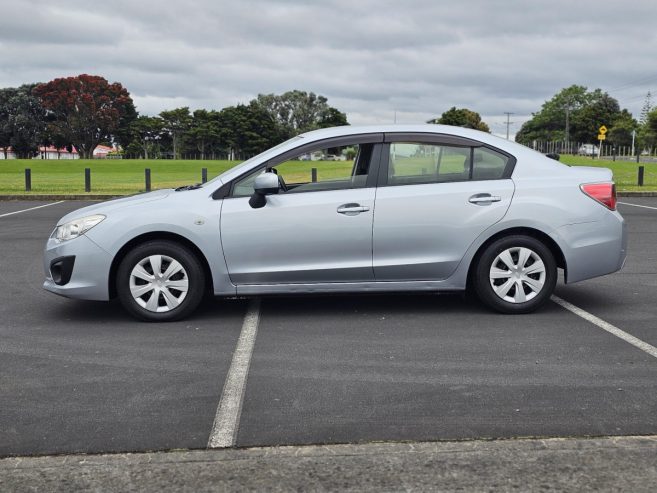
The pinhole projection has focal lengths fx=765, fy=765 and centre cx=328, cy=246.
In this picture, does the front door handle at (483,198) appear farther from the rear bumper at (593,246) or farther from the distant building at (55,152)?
the distant building at (55,152)

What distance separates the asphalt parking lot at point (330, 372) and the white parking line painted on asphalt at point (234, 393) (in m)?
0.05

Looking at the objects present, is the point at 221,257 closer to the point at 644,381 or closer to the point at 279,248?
the point at 279,248

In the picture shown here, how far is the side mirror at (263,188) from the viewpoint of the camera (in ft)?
19.5

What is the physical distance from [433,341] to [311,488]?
260 cm

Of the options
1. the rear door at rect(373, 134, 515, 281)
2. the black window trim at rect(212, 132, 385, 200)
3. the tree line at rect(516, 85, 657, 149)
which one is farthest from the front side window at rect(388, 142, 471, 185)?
the tree line at rect(516, 85, 657, 149)

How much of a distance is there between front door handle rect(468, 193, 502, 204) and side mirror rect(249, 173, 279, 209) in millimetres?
1583

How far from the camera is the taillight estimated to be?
6332 millimetres

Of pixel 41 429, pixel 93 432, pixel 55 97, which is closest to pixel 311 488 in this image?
pixel 93 432

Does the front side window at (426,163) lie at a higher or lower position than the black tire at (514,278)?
higher

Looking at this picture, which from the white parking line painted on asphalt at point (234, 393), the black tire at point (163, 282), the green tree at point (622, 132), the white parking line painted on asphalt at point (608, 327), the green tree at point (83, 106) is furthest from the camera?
the green tree at point (622, 132)

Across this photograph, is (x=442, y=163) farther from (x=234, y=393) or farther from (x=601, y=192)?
(x=234, y=393)

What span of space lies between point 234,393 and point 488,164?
3.15m

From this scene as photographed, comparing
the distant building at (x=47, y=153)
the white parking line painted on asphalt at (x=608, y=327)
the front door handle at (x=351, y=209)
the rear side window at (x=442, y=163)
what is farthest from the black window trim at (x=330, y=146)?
the distant building at (x=47, y=153)

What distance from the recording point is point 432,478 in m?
3.16
